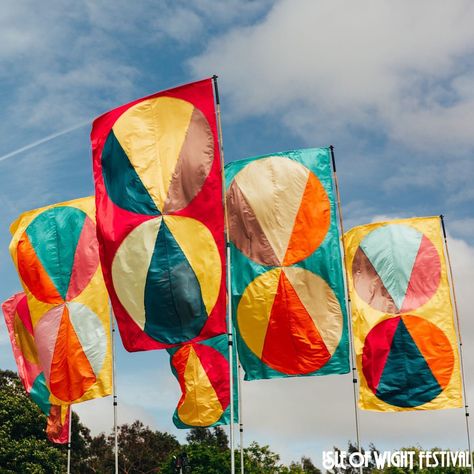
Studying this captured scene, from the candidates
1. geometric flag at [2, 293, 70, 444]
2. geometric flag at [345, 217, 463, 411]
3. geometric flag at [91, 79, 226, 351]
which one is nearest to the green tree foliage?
geometric flag at [2, 293, 70, 444]

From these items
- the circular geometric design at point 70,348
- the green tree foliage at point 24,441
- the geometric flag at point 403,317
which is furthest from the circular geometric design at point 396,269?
the green tree foliage at point 24,441

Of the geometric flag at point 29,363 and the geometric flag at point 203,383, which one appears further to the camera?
the geometric flag at point 203,383

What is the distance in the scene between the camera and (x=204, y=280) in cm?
1425

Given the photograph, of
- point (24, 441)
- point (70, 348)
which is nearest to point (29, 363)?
point (70, 348)

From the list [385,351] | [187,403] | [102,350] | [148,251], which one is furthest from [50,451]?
[148,251]

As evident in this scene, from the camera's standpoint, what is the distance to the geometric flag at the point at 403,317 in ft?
67.9

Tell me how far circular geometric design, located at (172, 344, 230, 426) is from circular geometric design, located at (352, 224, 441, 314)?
238 inches

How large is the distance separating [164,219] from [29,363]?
44.2 feet

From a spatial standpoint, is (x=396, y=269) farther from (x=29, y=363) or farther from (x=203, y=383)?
(x=29, y=363)

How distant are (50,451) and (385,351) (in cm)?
3110

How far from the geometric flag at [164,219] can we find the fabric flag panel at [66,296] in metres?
7.07

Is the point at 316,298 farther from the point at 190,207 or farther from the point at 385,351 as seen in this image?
the point at 190,207

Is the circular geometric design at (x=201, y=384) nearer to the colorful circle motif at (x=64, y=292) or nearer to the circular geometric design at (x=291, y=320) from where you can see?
the colorful circle motif at (x=64, y=292)

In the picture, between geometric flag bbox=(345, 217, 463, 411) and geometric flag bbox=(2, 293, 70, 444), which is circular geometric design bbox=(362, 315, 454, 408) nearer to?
geometric flag bbox=(345, 217, 463, 411)
